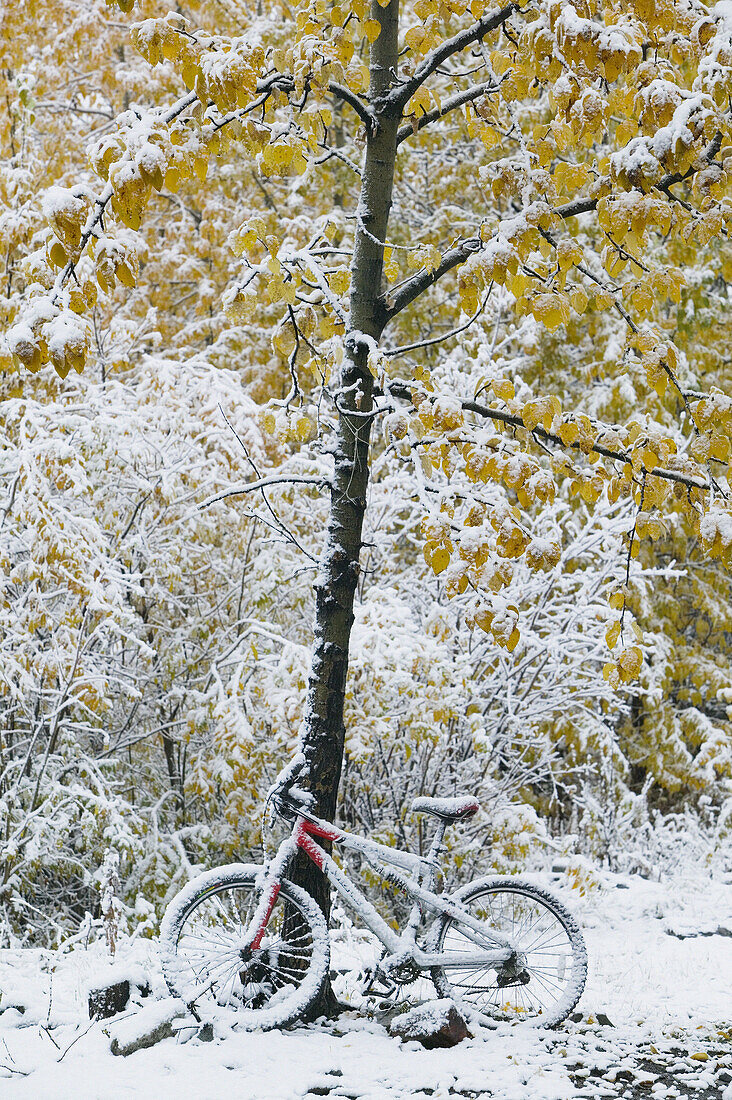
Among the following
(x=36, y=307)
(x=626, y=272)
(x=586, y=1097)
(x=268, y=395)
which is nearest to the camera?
(x=36, y=307)

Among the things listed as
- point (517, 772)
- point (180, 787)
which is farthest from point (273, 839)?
point (517, 772)

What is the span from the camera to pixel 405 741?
630cm

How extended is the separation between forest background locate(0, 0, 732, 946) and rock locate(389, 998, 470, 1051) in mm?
1504

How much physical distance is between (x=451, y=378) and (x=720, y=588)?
493 centimetres

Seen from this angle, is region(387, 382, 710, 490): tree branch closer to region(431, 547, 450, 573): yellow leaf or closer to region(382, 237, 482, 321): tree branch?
region(382, 237, 482, 321): tree branch

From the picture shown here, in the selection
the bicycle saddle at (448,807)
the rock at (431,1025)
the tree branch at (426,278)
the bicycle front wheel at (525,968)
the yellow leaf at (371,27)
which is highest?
the yellow leaf at (371,27)

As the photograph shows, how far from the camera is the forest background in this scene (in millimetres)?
3334

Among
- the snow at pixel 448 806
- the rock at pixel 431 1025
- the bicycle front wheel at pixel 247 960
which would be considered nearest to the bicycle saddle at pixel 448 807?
the snow at pixel 448 806

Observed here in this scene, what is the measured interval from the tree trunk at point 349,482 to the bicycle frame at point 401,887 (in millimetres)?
154

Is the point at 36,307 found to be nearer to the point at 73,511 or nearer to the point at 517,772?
the point at 73,511

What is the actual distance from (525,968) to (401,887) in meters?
0.62

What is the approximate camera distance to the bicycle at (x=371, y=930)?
3932 millimetres

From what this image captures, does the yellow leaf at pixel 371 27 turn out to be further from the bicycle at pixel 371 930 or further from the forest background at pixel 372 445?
the bicycle at pixel 371 930

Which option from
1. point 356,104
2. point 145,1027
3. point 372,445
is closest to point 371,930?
point 145,1027
